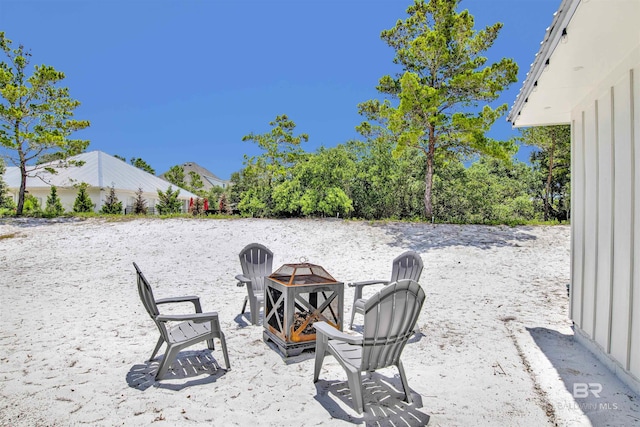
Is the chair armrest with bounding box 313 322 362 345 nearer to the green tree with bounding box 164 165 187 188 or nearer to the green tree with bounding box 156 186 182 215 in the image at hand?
the green tree with bounding box 156 186 182 215

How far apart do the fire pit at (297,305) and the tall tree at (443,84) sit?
9.53 metres

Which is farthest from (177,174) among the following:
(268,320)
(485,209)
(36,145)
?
(268,320)

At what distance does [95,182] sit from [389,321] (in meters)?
23.9

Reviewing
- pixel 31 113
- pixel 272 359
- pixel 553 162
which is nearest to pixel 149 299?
pixel 272 359

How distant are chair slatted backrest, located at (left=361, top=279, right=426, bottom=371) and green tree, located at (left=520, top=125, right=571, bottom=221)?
15.5 metres

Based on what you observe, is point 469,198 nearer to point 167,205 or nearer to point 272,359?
point 167,205

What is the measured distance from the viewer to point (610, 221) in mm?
3357

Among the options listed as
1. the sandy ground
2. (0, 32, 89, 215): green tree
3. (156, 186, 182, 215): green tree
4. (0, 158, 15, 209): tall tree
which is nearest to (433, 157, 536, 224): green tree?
the sandy ground

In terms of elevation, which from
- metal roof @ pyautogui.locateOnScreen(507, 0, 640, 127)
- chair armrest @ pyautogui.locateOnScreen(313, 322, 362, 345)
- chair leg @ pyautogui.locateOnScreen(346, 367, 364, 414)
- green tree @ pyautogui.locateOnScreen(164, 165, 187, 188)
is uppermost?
green tree @ pyautogui.locateOnScreen(164, 165, 187, 188)

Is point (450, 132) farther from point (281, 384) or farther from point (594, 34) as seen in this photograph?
point (281, 384)

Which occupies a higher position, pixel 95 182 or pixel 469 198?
pixel 95 182

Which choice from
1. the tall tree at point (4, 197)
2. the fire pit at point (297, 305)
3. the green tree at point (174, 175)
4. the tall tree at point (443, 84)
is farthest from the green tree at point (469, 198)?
→ the green tree at point (174, 175)

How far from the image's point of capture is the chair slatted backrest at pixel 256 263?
5.06 m

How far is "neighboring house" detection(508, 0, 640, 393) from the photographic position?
264 centimetres
